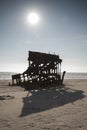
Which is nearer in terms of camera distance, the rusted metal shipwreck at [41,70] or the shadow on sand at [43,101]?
the shadow on sand at [43,101]

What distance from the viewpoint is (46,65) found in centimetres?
2920

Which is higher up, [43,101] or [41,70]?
[41,70]

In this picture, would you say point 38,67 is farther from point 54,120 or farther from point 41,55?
point 54,120

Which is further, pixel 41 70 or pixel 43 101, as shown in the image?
pixel 41 70

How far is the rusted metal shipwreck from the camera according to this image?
89.3 ft

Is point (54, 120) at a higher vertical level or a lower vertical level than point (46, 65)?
lower

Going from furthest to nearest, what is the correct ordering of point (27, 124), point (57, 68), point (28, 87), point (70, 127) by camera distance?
1. point (57, 68)
2. point (28, 87)
3. point (27, 124)
4. point (70, 127)

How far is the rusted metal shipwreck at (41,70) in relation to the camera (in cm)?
2722

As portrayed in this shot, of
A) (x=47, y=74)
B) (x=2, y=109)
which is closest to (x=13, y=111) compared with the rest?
(x=2, y=109)

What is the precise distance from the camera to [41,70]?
28531mm

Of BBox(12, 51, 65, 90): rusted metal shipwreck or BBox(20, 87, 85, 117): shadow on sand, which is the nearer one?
BBox(20, 87, 85, 117): shadow on sand

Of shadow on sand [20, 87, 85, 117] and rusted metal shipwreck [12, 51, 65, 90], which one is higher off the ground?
rusted metal shipwreck [12, 51, 65, 90]

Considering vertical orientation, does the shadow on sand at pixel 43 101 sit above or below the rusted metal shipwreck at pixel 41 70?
below

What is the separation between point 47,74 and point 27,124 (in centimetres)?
2058
